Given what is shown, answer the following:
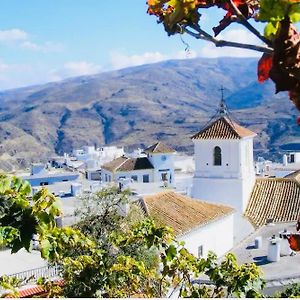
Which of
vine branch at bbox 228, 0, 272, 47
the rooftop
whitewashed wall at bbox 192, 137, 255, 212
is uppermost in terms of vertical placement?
vine branch at bbox 228, 0, 272, 47

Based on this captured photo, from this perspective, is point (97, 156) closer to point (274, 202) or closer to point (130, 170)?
point (130, 170)

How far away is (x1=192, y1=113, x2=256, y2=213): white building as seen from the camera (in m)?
26.5

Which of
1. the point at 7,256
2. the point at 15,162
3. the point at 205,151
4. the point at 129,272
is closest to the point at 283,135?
the point at 15,162

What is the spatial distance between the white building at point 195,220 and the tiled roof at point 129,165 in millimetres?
28403

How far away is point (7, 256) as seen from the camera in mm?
18250

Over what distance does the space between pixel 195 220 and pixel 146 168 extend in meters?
33.0

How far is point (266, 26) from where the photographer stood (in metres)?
1.71

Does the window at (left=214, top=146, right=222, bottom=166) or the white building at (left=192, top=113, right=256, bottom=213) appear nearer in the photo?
the white building at (left=192, top=113, right=256, bottom=213)

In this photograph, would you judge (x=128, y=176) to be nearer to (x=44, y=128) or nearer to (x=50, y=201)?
(x=50, y=201)

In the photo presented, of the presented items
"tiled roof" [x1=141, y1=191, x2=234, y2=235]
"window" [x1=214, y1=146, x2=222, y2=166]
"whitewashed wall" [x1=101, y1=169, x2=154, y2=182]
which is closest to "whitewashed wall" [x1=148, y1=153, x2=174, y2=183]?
"whitewashed wall" [x1=101, y1=169, x2=154, y2=182]

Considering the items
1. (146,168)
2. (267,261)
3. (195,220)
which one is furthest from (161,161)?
(267,261)

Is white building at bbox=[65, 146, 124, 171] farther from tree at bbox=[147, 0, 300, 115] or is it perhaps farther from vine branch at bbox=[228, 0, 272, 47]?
vine branch at bbox=[228, 0, 272, 47]

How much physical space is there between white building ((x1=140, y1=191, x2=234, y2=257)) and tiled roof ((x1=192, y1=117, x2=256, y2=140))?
3.34 metres

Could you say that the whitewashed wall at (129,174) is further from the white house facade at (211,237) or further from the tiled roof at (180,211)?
the tiled roof at (180,211)
